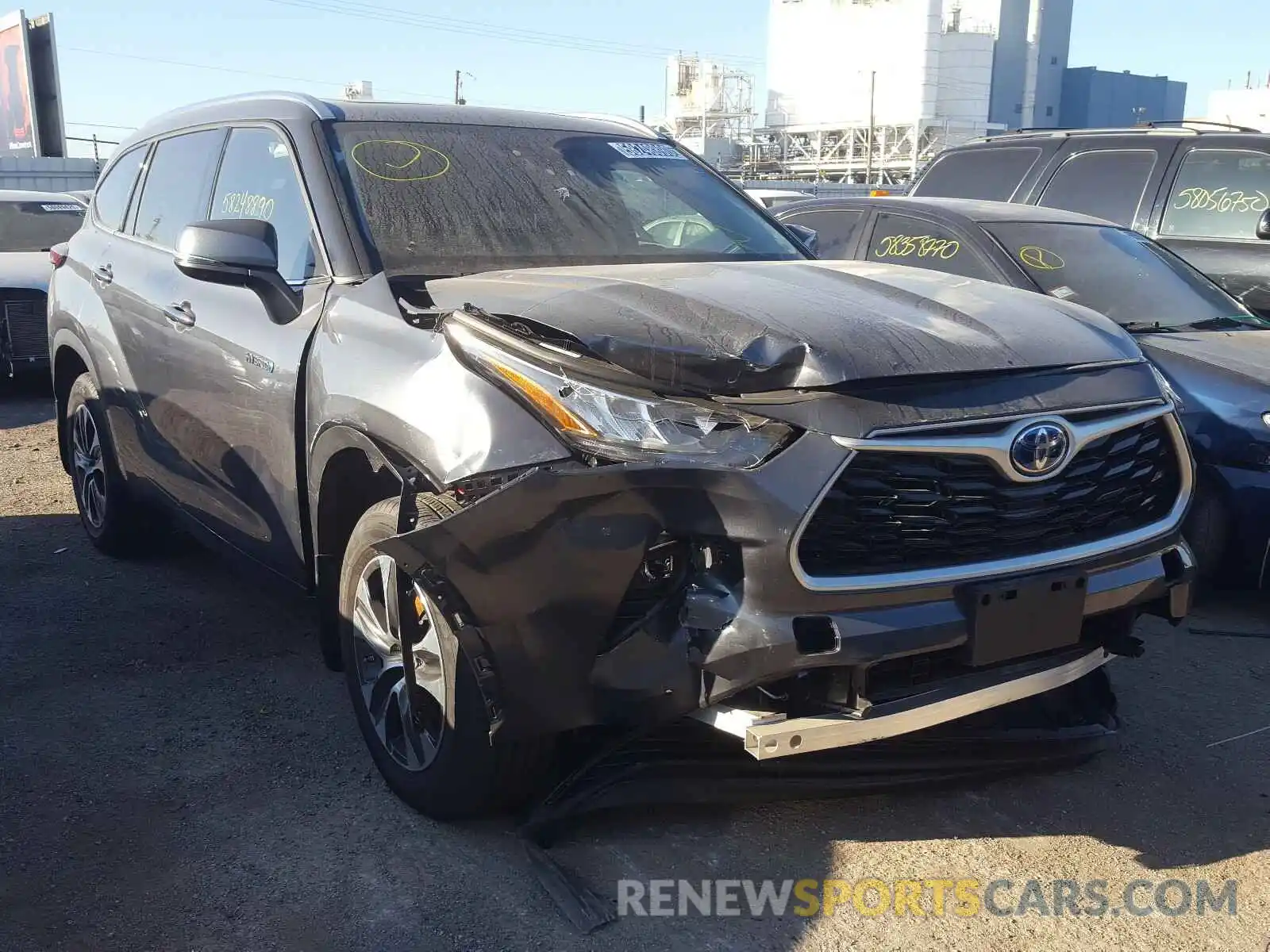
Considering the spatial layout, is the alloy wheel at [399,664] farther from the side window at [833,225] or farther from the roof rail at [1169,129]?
the roof rail at [1169,129]

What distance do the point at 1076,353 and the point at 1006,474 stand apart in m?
0.47

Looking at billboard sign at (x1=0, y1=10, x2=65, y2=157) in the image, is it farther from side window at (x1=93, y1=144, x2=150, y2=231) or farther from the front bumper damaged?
the front bumper damaged

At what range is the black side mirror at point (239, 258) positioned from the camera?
11.3ft

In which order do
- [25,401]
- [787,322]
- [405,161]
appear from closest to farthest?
1. [787,322]
2. [405,161]
3. [25,401]

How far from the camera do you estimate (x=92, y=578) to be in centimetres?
534

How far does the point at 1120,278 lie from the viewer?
586 centimetres

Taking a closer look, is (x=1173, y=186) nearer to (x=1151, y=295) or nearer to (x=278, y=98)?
(x=1151, y=295)

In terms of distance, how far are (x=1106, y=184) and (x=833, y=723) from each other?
6325 mm

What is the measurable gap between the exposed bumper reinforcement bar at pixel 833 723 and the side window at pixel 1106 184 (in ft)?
19.2

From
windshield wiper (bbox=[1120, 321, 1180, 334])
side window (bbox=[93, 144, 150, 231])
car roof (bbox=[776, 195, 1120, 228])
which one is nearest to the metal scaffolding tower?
car roof (bbox=[776, 195, 1120, 228])

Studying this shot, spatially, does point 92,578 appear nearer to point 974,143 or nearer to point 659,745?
point 659,745

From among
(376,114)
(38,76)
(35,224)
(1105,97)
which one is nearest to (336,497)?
(376,114)

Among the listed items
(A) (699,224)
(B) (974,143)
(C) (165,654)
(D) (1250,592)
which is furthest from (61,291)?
(B) (974,143)

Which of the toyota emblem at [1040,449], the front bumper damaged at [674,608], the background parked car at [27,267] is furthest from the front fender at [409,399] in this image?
the background parked car at [27,267]
